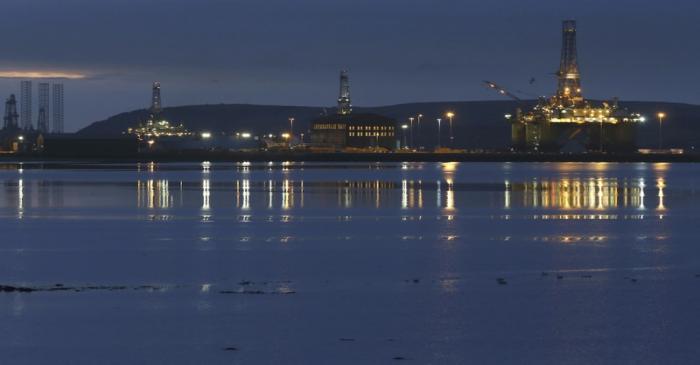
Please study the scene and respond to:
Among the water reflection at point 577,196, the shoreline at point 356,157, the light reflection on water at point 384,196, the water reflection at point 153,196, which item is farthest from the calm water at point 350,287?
the shoreline at point 356,157

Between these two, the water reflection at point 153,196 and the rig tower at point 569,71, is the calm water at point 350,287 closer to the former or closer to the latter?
the water reflection at point 153,196

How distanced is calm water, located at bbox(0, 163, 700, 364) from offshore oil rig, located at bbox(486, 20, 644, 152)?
11442 cm

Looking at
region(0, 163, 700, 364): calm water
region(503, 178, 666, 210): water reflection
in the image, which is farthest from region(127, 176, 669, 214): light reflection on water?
region(0, 163, 700, 364): calm water

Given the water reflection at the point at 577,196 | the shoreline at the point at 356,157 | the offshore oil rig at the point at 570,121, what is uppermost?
the offshore oil rig at the point at 570,121

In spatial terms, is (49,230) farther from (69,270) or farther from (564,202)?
(564,202)

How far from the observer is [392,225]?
102ft

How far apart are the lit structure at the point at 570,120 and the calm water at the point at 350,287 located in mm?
114457

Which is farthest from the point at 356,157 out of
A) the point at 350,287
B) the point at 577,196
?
the point at 350,287

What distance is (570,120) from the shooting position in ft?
495

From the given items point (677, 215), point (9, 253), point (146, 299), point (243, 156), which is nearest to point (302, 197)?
point (677, 215)

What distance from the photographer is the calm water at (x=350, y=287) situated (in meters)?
13.6

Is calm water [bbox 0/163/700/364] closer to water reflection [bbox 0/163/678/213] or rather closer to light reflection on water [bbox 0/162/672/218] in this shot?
water reflection [bbox 0/163/678/213]

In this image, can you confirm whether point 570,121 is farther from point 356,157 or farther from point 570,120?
point 356,157

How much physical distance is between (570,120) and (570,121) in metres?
0.17
